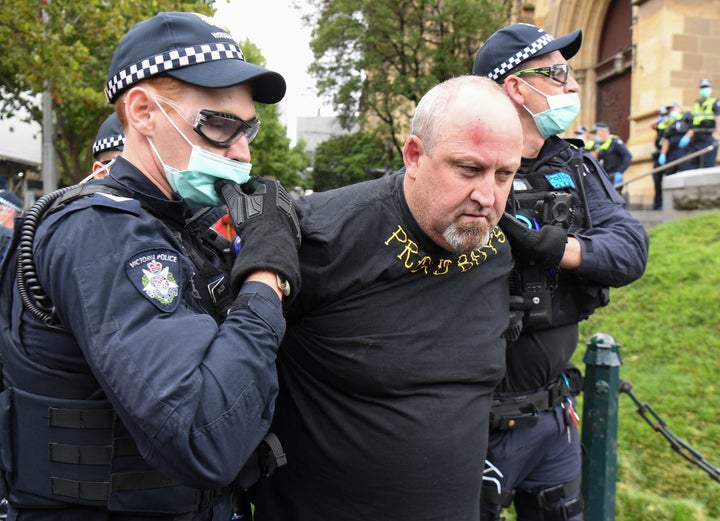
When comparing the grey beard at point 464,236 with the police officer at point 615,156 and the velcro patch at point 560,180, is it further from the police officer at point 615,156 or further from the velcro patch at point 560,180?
the police officer at point 615,156

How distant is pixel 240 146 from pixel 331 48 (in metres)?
21.6

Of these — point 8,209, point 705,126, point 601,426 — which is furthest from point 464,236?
point 705,126

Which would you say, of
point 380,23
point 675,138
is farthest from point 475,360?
point 380,23

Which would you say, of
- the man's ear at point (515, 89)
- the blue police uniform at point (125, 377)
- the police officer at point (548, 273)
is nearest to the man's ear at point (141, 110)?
the blue police uniform at point (125, 377)

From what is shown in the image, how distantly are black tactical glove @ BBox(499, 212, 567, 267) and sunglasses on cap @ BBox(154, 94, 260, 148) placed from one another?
105 cm

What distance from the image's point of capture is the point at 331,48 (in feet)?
73.2

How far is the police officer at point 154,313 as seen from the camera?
4.47 ft

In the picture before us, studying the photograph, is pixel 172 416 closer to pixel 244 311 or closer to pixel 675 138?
pixel 244 311

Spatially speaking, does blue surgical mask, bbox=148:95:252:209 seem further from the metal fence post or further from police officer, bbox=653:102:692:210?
police officer, bbox=653:102:692:210

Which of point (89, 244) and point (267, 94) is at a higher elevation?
point (267, 94)

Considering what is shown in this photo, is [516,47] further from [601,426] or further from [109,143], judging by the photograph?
[109,143]

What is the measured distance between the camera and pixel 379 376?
1.93 meters

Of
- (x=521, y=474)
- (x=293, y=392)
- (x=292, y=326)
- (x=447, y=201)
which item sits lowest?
(x=521, y=474)

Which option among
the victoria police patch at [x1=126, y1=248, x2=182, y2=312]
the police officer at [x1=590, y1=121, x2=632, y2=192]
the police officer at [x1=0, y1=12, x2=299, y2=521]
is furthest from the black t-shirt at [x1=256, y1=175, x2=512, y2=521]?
the police officer at [x1=590, y1=121, x2=632, y2=192]
